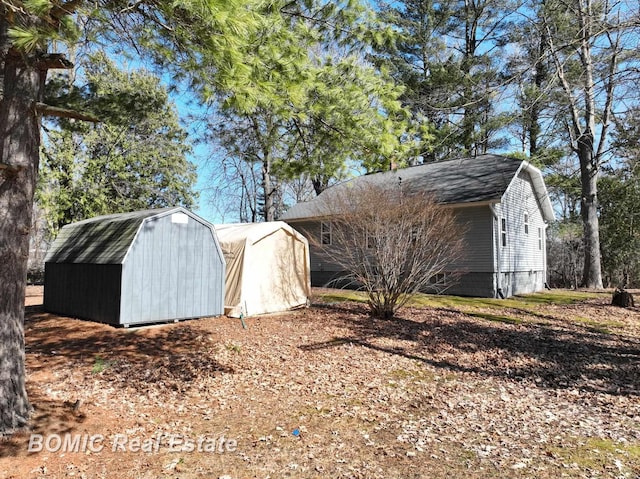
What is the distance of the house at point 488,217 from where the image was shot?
46.7 ft

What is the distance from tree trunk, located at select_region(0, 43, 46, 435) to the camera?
11.9 feet

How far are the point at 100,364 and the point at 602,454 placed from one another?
20.2 feet

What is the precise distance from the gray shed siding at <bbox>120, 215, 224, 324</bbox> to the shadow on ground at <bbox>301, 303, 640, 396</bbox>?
3.29 metres

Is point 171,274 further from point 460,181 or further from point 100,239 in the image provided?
point 460,181

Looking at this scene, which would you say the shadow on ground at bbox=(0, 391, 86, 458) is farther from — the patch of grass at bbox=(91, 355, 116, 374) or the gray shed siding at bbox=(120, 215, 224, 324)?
the gray shed siding at bbox=(120, 215, 224, 324)

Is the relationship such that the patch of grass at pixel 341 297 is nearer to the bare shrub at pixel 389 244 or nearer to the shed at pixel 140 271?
the bare shrub at pixel 389 244

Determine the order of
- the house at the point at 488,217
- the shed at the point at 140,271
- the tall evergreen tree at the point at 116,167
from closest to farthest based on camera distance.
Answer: the shed at the point at 140,271 → the house at the point at 488,217 → the tall evergreen tree at the point at 116,167

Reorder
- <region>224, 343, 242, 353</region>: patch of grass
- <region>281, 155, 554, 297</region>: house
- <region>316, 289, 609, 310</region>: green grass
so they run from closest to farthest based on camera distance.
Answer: <region>224, 343, 242, 353</region>: patch of grass < <region>316, 289, 609, 310</region>: green grass < <region>281, 155, 554, 297</region>: house

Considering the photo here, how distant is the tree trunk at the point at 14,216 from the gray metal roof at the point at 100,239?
4495 millimetres

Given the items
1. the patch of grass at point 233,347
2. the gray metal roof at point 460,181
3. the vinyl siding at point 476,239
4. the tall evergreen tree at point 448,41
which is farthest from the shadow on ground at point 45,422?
the tall evergreen tree at point 448,41

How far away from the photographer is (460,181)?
16.1 m

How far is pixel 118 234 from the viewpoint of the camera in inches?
355

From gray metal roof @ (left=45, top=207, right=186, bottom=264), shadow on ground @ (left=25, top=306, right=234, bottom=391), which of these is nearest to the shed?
gray metal roof @ (left=45, top=207, right=186, bottom=264)

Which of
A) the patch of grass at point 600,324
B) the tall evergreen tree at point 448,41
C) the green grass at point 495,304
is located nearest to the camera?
the patch of grass at point 600,324
